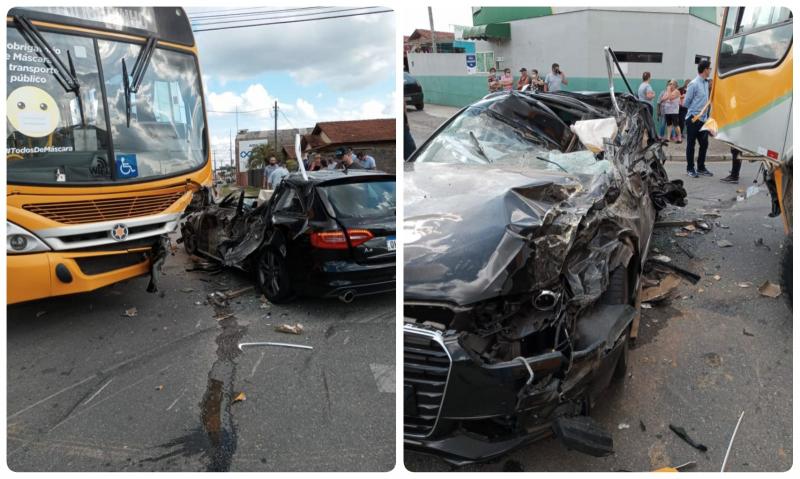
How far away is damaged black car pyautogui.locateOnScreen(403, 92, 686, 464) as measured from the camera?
212 centimetres

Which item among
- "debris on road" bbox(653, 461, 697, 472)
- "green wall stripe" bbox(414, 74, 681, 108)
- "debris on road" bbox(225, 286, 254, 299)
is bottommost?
"debris on road" bbox(225, 286, 254, 299)

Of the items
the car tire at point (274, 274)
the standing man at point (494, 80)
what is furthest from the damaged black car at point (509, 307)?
the standing man at point (494, 80)

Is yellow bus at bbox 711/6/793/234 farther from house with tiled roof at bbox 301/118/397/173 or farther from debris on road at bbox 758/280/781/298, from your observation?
house with tiled roof at bbox 301/118/397/173

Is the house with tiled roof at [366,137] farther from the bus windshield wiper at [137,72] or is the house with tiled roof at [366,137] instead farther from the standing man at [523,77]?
the standing man at [523,77]

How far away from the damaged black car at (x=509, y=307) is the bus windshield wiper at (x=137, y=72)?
2442 millimetres

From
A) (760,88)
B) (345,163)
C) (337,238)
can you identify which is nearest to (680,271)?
(760,88)

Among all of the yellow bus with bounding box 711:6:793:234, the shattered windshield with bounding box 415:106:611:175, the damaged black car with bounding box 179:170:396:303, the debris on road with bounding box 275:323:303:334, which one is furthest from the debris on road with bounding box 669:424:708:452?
the debris on road with bounding box 275:323:303:334

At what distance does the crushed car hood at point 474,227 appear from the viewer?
2.19 meters

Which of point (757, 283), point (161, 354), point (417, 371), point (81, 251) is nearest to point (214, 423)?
point (161, 354)

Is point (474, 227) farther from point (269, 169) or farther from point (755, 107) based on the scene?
point (269, 169)

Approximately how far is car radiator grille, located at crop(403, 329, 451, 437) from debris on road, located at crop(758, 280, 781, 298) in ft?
10.5

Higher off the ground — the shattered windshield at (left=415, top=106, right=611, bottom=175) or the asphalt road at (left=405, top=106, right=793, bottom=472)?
the shattered windshield at (left=415, top=106, right=611, bottom=175)

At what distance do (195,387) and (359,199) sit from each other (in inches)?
71.0
